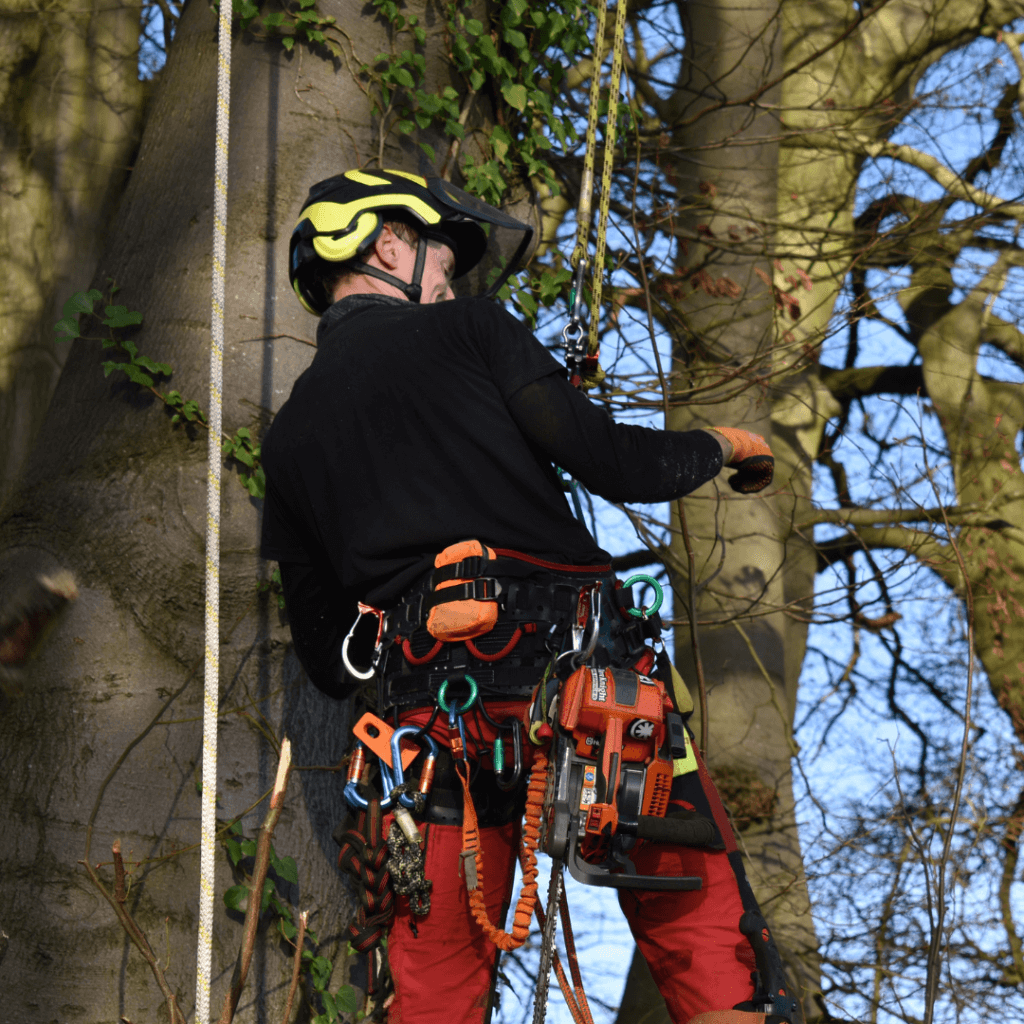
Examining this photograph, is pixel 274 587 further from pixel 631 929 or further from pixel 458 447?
pixel 631 929

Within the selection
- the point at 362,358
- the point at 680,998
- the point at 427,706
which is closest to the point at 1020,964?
the point at 680,998

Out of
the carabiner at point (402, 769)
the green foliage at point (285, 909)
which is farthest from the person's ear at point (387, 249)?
the green foliage at point (285, 909)

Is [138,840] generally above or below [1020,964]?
above

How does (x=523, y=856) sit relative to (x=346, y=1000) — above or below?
above

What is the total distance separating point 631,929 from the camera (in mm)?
2234

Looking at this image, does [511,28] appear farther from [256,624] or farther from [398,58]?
[256,624]

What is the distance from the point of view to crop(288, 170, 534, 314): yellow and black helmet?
100 inches

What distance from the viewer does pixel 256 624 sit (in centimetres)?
314

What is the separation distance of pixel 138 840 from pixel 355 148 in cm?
210

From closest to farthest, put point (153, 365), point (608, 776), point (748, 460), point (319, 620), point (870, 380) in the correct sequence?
point (608, 776), point (748, 460), point (319, 620), point (153, 365), point (870, 380)

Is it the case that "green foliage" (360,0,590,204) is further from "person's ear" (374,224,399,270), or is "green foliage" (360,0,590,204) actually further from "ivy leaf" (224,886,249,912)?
"ivy leaf" (224,886,249,912)

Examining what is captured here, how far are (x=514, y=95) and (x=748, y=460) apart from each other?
188cm

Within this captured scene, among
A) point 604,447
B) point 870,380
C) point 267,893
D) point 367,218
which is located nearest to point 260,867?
point 604,447

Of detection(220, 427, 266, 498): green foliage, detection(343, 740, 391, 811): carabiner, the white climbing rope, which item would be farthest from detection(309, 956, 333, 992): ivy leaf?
detection(220, 427, 266, 498): green foliage
